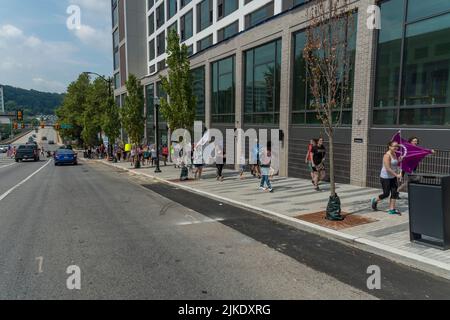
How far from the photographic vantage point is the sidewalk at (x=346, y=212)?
501 centimetres

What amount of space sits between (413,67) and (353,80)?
2049mm

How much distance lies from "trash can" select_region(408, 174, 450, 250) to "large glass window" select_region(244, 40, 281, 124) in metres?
10.5

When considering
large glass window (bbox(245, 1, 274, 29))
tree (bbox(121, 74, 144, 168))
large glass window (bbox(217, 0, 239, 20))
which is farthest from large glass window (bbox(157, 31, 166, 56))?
large glass window (bbox(245, 1, 274, 29))

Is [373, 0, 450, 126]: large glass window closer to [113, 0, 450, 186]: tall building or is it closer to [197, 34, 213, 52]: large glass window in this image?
[113, 0, 450, 186]: tall building

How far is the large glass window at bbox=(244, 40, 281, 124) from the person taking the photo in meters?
15.5

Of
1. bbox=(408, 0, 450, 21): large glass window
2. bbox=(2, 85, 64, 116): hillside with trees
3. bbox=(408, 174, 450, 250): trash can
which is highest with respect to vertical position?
bbox=(2, 85, 64, 116): hillside with trees

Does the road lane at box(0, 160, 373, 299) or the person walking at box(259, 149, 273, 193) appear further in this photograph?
the person walking at box(259, 149, 273, 193)

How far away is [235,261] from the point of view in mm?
4938

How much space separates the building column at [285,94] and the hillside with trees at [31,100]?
15920 cm

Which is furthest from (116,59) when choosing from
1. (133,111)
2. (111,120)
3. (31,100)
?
(31,100)

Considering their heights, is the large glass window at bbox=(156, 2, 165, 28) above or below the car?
above

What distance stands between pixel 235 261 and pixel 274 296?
1.20 meters

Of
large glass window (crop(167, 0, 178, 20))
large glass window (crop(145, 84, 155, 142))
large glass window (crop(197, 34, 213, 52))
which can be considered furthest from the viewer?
large glass window (crop(145, 84, 155, 142))

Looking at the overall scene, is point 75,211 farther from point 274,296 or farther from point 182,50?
point 182,50
